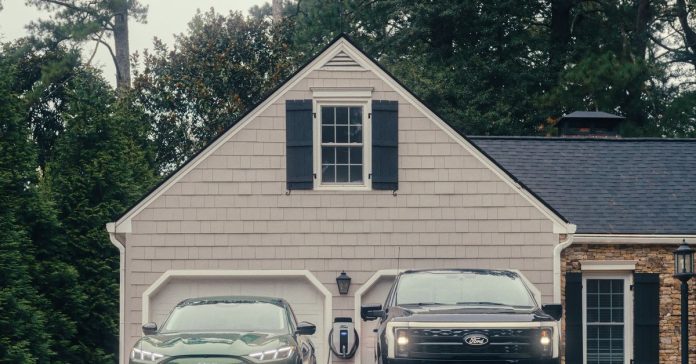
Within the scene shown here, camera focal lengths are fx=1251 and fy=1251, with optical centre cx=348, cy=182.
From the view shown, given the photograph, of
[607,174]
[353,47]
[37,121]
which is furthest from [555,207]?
[37,121]

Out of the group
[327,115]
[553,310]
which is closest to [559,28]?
[327,115]

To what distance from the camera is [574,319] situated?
21812 millimetres

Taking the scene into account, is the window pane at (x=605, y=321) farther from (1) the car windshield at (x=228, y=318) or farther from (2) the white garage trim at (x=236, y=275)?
(1) the car windshield at (x=228, y=318)

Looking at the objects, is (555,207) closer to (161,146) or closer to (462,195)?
(462,195)

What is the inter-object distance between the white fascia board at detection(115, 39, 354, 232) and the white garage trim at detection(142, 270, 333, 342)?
3.42 ft

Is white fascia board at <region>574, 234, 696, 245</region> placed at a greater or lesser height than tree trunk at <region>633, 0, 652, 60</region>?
lesser

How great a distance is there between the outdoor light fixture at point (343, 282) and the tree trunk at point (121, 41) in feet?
88.6

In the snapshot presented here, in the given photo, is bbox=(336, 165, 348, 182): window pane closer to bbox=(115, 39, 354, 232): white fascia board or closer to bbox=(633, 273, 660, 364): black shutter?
bbox=(115, 39, 354, 232): white fascia board

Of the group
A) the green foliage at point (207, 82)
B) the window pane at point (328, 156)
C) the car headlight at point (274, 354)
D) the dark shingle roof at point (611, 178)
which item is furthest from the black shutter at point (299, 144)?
the green foliage at point (207, 82)

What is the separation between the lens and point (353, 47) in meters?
21.3

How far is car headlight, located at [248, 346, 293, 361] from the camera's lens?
43.3 ft

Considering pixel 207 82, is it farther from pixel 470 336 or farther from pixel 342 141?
pixel 470 336

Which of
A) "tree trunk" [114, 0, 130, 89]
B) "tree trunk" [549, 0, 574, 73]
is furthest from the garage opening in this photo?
"tree trunk" [114, 0, 130, 89]

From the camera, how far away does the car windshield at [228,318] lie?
14.6 meters
